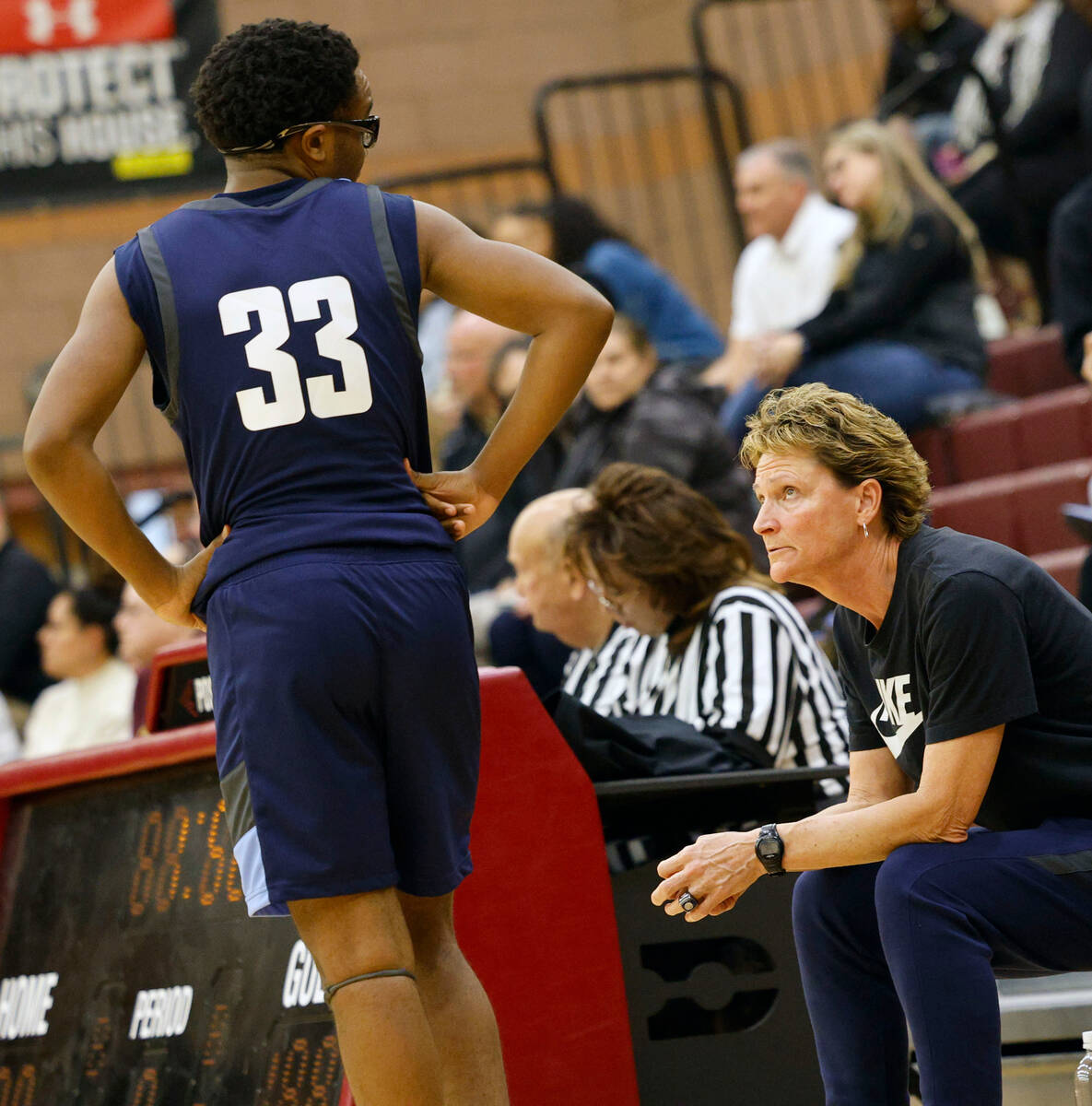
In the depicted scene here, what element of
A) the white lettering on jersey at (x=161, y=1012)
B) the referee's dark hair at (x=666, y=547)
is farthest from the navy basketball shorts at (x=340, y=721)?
the referee's dark hair at (x=666, y=547)

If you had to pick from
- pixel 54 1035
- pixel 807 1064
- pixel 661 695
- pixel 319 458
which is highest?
pixel 319 458

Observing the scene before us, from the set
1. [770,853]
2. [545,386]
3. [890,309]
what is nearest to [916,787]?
[770,853]

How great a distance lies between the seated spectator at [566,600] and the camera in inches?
133

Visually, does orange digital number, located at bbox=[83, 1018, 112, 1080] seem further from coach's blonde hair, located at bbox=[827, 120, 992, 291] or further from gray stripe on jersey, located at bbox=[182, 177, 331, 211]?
coach's blonde hair, located at bbox=[827, 120, 992, 291]

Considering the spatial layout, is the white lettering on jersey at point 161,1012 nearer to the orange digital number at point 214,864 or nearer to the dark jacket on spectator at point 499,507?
the orange digital number at point 214,864

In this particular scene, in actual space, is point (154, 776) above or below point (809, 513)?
below

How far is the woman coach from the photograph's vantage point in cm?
195

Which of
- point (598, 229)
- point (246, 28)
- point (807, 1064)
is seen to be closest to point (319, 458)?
point (246, 28)

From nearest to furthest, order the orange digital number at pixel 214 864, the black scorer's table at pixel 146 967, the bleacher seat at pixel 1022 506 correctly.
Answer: the black scorer's table at pixel 146 967
the orange digital number at pixel 214 864
the bleacher seat at pixel 1022 506

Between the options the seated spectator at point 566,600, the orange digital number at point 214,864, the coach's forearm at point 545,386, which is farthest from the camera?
the seated spectator at point 566,600

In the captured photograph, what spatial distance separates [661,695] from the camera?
3.05 metres

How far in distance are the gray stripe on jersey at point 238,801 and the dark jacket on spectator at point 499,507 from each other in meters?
3.15

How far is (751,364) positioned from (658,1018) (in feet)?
11.0

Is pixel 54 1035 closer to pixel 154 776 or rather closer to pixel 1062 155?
pixel 154 776
